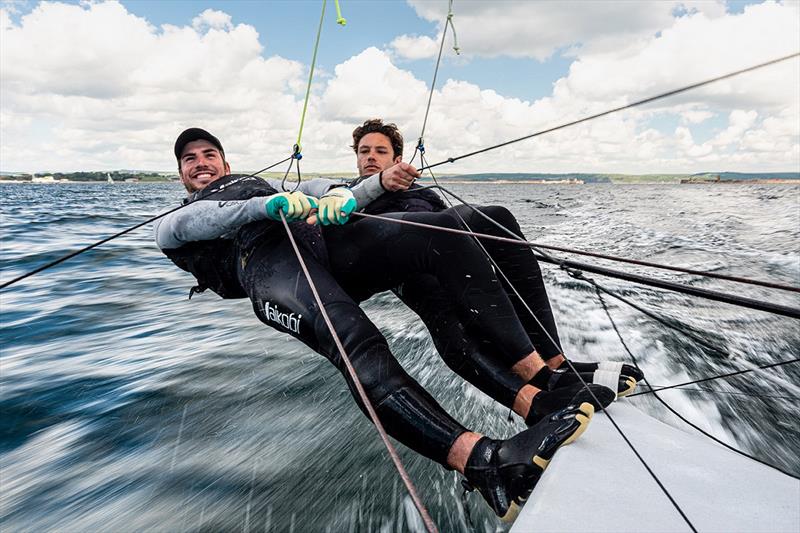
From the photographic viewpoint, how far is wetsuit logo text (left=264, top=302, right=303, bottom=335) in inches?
63.7

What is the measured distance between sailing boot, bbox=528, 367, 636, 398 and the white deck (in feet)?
0.73

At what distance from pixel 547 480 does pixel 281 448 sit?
1.04 meters

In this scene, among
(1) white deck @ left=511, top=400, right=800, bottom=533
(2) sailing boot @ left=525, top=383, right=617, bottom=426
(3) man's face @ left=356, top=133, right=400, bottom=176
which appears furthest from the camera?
(3) man's face @ left=356, top=133, right=400, bottom=176

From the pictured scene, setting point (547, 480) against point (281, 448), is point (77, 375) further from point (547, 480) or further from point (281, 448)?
point (547, 480)

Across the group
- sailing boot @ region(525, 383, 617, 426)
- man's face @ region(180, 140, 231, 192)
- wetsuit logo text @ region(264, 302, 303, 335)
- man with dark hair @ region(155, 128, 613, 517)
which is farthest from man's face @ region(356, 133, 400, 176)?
sailing boot @ region(525, 383, 617, 426)

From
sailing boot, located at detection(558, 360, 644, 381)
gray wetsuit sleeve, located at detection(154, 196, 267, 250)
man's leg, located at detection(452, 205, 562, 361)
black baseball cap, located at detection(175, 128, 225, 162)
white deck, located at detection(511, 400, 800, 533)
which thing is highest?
black baseball cap, located at detection(175, 128, 225, 162)

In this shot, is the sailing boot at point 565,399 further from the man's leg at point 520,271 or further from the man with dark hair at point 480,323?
the man's leg at point 520,271

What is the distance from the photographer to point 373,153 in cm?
306

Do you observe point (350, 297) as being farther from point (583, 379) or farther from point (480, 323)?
point (583, 379)

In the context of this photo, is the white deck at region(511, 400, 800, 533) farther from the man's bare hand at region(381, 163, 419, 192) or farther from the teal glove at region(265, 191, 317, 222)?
the man's bare hand at region(381, 163, 419, 192)

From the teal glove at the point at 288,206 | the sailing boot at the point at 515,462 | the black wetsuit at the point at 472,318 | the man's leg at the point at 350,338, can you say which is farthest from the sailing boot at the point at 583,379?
the teal glove at the point at 288,206

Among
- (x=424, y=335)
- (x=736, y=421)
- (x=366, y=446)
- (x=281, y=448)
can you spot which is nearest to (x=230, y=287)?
(x=281, y=448)

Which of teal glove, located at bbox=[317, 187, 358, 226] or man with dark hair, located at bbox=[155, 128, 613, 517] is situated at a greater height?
teal glove, located at bbox=[317, 187, 358, 226]

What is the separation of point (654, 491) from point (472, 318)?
81cm
